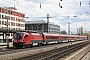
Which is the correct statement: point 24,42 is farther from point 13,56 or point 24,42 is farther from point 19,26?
point 19,26

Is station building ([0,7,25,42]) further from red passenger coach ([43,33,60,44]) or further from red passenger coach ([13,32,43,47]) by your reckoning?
red passenger coach ([13,32,43,47])

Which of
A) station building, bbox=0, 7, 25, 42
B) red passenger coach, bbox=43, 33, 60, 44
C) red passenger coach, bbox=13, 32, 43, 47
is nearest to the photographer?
red passenger coach, bbox=13, 32, 43, 47

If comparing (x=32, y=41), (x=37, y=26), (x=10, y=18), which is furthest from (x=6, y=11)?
(x=32, y=41)

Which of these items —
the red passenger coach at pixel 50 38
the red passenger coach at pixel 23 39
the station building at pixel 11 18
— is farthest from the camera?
the station building at pixel 11 18

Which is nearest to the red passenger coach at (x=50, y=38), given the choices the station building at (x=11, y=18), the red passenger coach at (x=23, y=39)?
the red passenger coach at (x=23, y=39)

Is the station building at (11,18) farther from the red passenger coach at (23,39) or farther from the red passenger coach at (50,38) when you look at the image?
the red passenger coach at (23,39)

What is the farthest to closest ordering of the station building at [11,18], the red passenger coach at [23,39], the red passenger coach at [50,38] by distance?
the station building at [11,18] → the red passenger coach at [50,38] → the red passenger coach at [23,39]

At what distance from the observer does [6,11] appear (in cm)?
11494

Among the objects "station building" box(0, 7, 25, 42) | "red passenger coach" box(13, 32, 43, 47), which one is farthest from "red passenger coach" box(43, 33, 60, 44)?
"station building" box(0, 7, 25, 42)

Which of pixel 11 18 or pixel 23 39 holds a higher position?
pixel 11 18

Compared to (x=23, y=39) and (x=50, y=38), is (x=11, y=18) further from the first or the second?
(x=23, y=39)

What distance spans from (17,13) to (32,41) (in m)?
86.2

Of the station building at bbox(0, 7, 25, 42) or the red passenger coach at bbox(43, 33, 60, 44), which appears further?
the station building at bbox(0, 7, 25, 42)

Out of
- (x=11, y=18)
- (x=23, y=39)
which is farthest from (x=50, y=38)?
(x=11, y=18)
